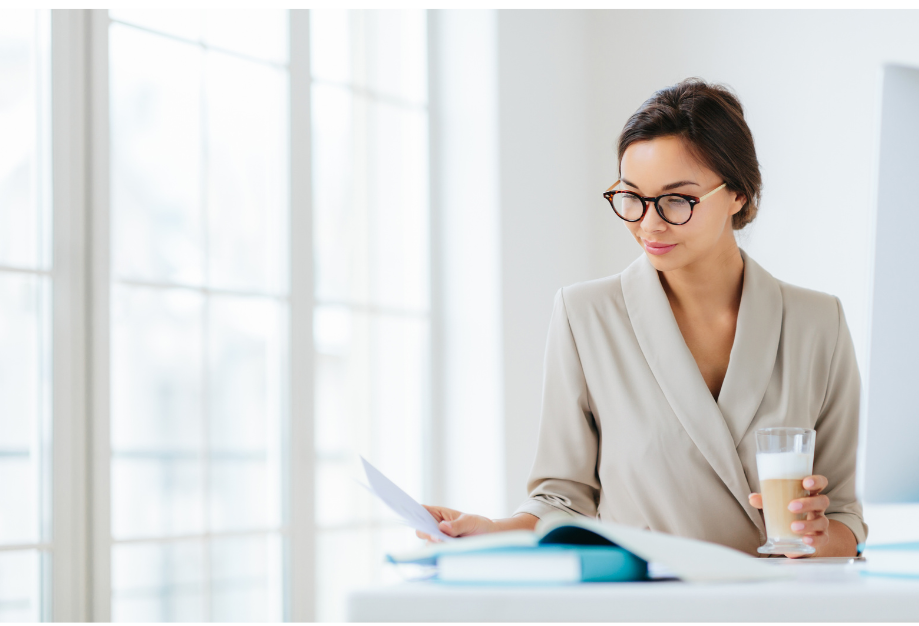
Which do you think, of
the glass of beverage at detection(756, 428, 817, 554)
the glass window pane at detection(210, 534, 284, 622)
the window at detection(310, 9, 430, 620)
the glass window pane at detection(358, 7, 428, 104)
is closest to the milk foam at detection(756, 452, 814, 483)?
the glass of beverage at detection(756, 428, 817, 554)

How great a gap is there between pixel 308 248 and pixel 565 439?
6.69 feet

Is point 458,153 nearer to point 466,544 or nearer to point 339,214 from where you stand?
point 339,214

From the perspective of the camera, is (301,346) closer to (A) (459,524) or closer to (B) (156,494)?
(B) (156,494)

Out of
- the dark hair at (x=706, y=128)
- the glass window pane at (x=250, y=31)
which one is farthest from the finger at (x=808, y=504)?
the glass window pane at (x=250, y=31)

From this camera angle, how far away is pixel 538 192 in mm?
4047

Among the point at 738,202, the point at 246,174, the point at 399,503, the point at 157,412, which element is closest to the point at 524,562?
the point at 399,503

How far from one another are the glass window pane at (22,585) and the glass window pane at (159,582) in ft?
0.71

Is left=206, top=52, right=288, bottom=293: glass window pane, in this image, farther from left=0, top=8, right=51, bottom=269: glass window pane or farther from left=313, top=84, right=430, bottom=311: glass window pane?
left=0, top=8, right=51, bottom=269: glass window pane

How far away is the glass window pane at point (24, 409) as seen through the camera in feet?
8.00

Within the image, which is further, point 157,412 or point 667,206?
point 157,412

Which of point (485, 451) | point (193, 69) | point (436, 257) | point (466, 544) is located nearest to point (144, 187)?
point (193, 69)

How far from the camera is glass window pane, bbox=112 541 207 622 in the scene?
8.73 feet

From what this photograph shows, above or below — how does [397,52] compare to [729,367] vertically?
above

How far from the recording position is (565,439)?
147 cm
